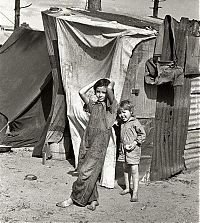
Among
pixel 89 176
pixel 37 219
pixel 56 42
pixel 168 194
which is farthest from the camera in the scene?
pixel 56 42

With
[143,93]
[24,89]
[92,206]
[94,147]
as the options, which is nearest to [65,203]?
[92,206]

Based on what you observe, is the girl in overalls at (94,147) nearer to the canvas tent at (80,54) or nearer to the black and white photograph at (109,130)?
the black and white photograph at (109,130)

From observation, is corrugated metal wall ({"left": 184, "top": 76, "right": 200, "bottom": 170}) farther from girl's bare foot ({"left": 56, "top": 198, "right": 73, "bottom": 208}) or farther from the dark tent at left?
girl's bare foot ({"left": 56, "top": 198, "right": 73, "bottom": 208})

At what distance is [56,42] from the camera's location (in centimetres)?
734

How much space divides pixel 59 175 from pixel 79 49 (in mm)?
2039

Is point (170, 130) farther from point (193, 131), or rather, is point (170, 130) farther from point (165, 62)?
point (165, 62)

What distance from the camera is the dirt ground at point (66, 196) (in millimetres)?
5098

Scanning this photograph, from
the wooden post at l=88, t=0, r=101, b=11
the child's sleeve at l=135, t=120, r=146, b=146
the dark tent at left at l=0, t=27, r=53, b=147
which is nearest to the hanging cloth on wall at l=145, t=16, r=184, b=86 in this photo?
the child's sleeve at l=135, t=120, r=146, b=146

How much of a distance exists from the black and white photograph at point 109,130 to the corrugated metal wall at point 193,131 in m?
0.02

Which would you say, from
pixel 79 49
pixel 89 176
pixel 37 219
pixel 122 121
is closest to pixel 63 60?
pixel 79 49

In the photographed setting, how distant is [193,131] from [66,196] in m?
2.88

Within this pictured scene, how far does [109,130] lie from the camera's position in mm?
5508

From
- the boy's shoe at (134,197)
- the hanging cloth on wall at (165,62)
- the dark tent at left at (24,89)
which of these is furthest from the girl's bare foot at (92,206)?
the dark tent at left at (24,89)

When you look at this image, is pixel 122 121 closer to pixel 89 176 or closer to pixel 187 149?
pixel 89 176
